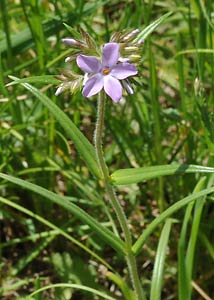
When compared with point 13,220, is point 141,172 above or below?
above

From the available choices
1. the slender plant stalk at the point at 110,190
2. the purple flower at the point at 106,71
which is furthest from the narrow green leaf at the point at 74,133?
the purple flower at the point at 106,71

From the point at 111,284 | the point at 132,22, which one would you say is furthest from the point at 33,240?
the point at 132,22

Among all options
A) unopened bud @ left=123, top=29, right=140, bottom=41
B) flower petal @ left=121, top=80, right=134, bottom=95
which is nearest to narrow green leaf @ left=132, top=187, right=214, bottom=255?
flower petal @ left=121, top=80, right=134, bottom=95

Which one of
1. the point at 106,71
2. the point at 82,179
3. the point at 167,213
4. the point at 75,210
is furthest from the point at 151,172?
the point at 82,179

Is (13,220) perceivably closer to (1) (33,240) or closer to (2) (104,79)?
(1) (33,240)

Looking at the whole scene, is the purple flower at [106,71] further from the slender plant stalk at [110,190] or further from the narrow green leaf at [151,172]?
the narrow green leaf at [151,172]

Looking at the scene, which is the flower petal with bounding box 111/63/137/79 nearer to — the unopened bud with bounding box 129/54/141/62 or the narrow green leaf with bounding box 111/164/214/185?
the unopened bud with bounding box 129/54/141/62

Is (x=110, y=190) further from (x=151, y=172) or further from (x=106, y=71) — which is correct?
(x=106, y=71)
